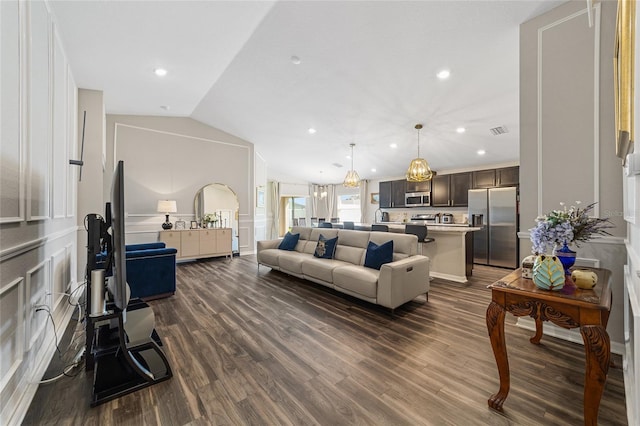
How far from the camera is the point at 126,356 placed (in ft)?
5.47

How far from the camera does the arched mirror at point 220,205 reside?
621cm

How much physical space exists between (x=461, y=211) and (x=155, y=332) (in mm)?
6763

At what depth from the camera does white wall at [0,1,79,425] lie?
137cm

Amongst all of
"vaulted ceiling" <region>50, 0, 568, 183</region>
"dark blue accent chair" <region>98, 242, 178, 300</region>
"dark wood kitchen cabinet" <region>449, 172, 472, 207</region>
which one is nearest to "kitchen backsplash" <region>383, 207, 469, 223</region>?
"dark wood kitchen cabinet" <region>449, 172, 472, 207</region>

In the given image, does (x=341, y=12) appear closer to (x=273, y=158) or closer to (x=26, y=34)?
(x=26, y=34)

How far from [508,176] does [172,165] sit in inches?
298

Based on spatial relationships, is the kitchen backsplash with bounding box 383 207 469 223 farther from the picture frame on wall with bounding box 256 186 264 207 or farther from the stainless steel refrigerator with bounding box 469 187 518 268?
the picture frame on wall with bounding box 256 186 264 207

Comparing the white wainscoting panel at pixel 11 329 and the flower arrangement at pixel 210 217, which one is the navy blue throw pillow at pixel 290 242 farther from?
the white wainscoting panel at pixel 11 329

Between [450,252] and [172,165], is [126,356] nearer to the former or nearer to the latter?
[450,252]

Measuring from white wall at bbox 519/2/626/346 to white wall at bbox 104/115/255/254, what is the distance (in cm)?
593

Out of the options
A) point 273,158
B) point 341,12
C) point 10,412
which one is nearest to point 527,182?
point 341,12

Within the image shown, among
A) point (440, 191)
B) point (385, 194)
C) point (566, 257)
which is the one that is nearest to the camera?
point (566, 257)

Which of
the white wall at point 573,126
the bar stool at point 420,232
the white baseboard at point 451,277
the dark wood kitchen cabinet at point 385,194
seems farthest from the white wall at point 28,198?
the dark wood kitchen cabinet at point 385,194

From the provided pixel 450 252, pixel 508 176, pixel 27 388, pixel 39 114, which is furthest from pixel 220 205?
pixel 508 176
